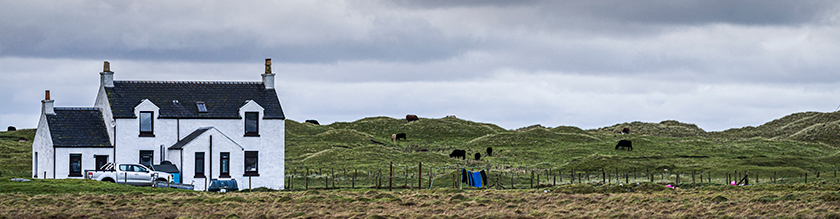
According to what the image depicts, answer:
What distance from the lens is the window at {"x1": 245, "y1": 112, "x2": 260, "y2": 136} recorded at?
2074 inches

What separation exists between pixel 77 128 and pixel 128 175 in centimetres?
696

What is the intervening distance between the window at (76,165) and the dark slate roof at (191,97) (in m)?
3.20

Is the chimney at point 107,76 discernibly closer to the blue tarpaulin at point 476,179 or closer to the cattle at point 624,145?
the blue tarpaulin at point 476,179

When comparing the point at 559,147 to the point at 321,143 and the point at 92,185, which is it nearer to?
the point at 321,143

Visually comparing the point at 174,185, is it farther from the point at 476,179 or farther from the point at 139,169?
the point at 476,179

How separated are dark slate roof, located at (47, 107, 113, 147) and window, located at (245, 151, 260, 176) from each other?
315 inches

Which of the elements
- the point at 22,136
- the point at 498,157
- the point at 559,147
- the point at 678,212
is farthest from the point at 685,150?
the point at 22,136

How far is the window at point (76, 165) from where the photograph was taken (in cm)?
4966

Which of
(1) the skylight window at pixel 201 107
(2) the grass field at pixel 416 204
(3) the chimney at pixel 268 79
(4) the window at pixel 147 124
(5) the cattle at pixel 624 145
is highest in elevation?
(3) the chimney at pixel 268 79

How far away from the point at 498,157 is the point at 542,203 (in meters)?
55.6

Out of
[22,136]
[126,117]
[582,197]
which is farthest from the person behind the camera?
[22,136]

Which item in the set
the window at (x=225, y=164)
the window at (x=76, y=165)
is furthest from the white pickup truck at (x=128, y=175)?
the window at (x=225, y=164)

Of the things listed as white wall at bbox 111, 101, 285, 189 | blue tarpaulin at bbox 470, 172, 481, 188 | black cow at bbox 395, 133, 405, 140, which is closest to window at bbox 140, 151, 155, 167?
white wall at bbox 111, 101, 285, 189

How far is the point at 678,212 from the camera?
3064 centimetres
